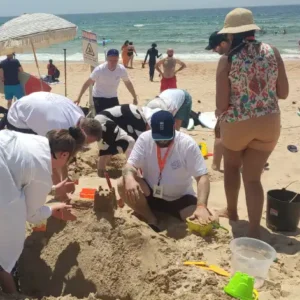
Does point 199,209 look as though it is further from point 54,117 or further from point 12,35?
point 12,35

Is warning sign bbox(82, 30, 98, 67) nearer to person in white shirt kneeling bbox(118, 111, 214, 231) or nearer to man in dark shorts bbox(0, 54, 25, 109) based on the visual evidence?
man in dark shorts bbox(0, 54, 25, 109)

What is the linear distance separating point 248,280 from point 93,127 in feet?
6.61

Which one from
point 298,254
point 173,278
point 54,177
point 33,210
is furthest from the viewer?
point 54,177

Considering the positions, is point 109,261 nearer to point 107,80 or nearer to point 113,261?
point 113,261

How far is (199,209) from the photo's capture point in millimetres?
3844

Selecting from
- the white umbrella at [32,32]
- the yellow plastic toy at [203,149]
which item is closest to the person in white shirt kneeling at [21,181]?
the yellow plastic toy at [203,149]

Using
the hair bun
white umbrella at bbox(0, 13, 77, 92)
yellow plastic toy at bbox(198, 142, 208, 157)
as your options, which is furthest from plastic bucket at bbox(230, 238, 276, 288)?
white umbrella at bbox(0, 13, 77, 92)

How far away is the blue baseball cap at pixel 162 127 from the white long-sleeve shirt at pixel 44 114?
0.84m

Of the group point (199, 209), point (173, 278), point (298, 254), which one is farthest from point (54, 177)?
point (298, 254)

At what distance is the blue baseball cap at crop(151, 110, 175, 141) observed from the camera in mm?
3900

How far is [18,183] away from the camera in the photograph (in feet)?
9.00

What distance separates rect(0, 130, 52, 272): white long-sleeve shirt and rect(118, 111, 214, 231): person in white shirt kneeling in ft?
4.32

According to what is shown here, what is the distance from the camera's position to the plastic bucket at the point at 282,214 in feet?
13.5

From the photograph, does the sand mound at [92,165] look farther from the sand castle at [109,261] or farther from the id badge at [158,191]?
the sand castle at [109,261]
